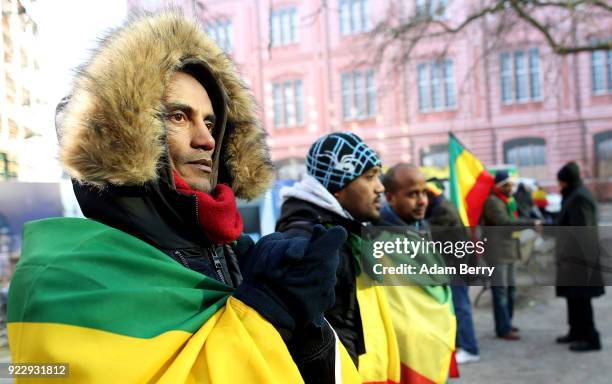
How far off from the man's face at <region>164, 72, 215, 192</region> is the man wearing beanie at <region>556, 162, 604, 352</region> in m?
4.85

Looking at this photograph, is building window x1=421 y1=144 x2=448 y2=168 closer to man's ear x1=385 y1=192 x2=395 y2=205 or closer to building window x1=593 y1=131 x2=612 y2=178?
building window x1=593 y1=131 x2=612 y2=178

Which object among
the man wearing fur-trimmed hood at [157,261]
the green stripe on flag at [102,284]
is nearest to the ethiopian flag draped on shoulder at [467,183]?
the man wearing fur-trimmed hood at [157,261]

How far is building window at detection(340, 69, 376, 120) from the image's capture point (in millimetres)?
27078

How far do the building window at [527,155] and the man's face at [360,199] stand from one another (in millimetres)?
26190

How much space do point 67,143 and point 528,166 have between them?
2837cm

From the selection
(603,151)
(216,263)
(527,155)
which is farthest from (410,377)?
(603,151)

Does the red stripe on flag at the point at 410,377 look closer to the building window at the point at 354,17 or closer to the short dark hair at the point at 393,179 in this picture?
the short dark hair at the point at 393,179

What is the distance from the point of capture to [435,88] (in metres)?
26.9

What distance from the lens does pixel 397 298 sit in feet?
8.63

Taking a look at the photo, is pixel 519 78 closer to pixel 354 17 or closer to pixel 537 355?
pixel 354 17

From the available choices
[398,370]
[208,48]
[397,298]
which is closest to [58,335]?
[208,48]

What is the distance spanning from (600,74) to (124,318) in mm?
28998

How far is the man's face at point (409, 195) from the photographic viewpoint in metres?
3.87

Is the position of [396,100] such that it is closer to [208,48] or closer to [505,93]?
[505,93]
